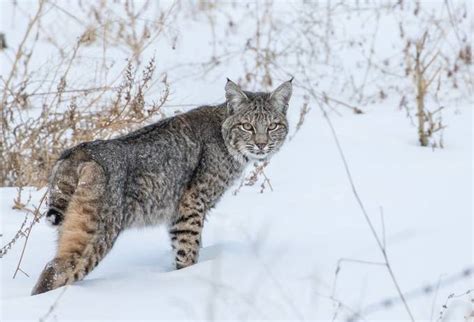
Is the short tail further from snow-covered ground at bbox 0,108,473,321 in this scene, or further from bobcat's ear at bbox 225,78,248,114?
bobcat's ear at bbox 225,78,248,114

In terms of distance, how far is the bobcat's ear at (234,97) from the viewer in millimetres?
6668

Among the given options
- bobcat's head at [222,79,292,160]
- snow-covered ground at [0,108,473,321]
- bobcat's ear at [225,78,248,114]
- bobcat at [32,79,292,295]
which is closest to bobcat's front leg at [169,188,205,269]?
bobcat at [32,79,292,295]

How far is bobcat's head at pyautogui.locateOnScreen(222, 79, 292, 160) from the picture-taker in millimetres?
6629

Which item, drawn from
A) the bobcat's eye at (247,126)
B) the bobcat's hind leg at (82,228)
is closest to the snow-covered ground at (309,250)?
the bobcat's hind leg at (82,228)

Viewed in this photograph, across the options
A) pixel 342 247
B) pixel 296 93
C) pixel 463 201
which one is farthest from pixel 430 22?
pixel 342 247

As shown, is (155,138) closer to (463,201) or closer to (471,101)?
(463,201)

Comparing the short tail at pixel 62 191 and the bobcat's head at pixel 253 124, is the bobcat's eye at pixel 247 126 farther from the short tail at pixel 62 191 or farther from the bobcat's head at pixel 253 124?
the short tail at pixel 62 191

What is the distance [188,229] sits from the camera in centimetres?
641

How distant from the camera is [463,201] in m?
7.41

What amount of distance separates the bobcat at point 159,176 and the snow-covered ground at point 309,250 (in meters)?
0.21

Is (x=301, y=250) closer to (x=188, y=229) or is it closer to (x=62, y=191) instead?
(x=188, y=229)

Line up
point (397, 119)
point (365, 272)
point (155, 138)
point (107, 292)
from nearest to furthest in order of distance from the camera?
point (107, 292), point (365, 272), point (155, 138), point (397, 119)

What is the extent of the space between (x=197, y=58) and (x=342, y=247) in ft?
19.2

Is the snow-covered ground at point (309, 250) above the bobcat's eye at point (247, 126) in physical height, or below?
below
